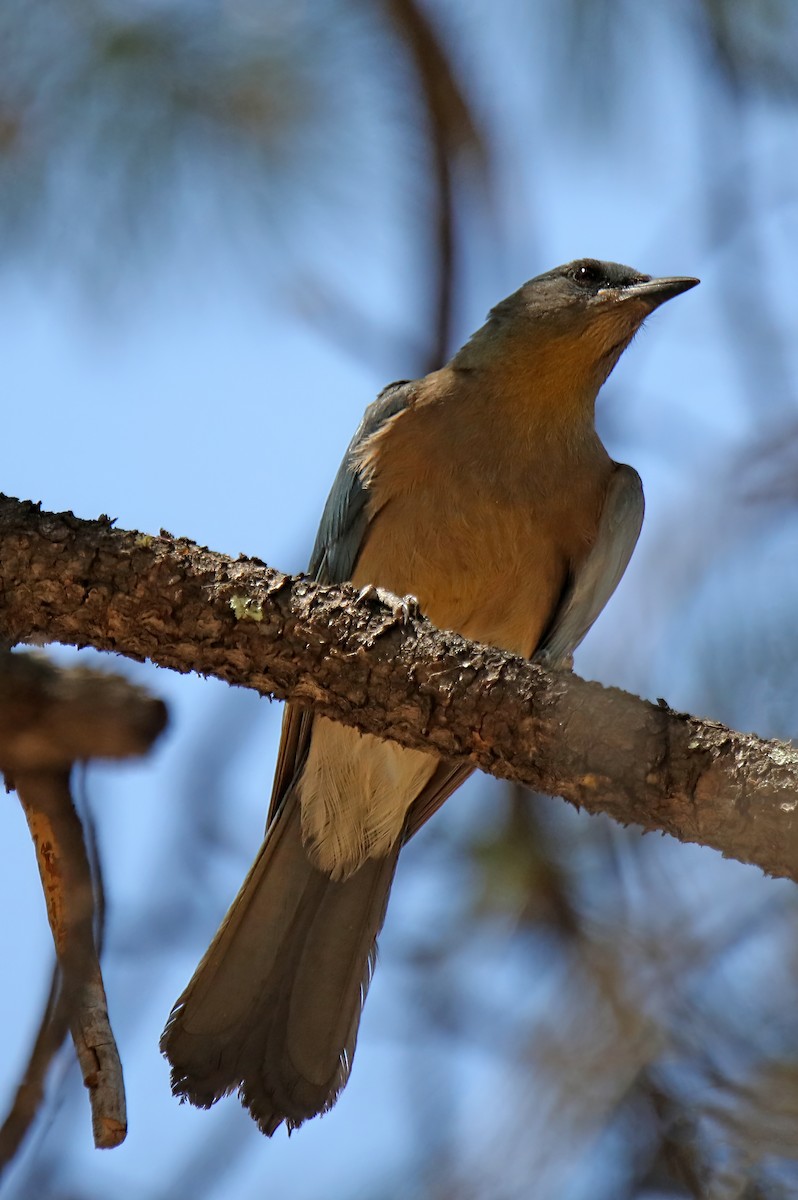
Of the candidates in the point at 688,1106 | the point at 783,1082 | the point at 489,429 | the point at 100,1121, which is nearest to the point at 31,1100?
the point at 100,1121

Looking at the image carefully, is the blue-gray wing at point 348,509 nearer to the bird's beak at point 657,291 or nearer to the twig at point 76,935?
the bird's beak at point 657,291

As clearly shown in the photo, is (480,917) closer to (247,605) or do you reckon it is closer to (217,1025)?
(217,1025)

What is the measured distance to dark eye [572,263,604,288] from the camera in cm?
479

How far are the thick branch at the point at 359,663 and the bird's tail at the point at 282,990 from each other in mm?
1280

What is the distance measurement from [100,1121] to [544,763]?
1126mm

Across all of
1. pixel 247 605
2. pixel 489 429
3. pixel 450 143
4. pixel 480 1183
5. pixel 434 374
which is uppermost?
pixel 450 143

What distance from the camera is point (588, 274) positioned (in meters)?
4.81

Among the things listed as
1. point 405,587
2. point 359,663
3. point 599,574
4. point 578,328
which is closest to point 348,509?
point 405,587

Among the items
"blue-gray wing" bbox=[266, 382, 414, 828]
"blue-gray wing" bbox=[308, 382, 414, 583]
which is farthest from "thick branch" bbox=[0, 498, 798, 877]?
"blue-gray wing" bbox=[308, 382, 414, 583]

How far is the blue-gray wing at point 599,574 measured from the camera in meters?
4.24

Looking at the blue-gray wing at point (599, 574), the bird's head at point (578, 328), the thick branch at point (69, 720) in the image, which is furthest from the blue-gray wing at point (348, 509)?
the thick branch at point (69, 720)

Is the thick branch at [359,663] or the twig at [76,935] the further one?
the thick branch at [359,663]

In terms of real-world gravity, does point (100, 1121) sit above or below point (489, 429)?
below

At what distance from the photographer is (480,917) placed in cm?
421
